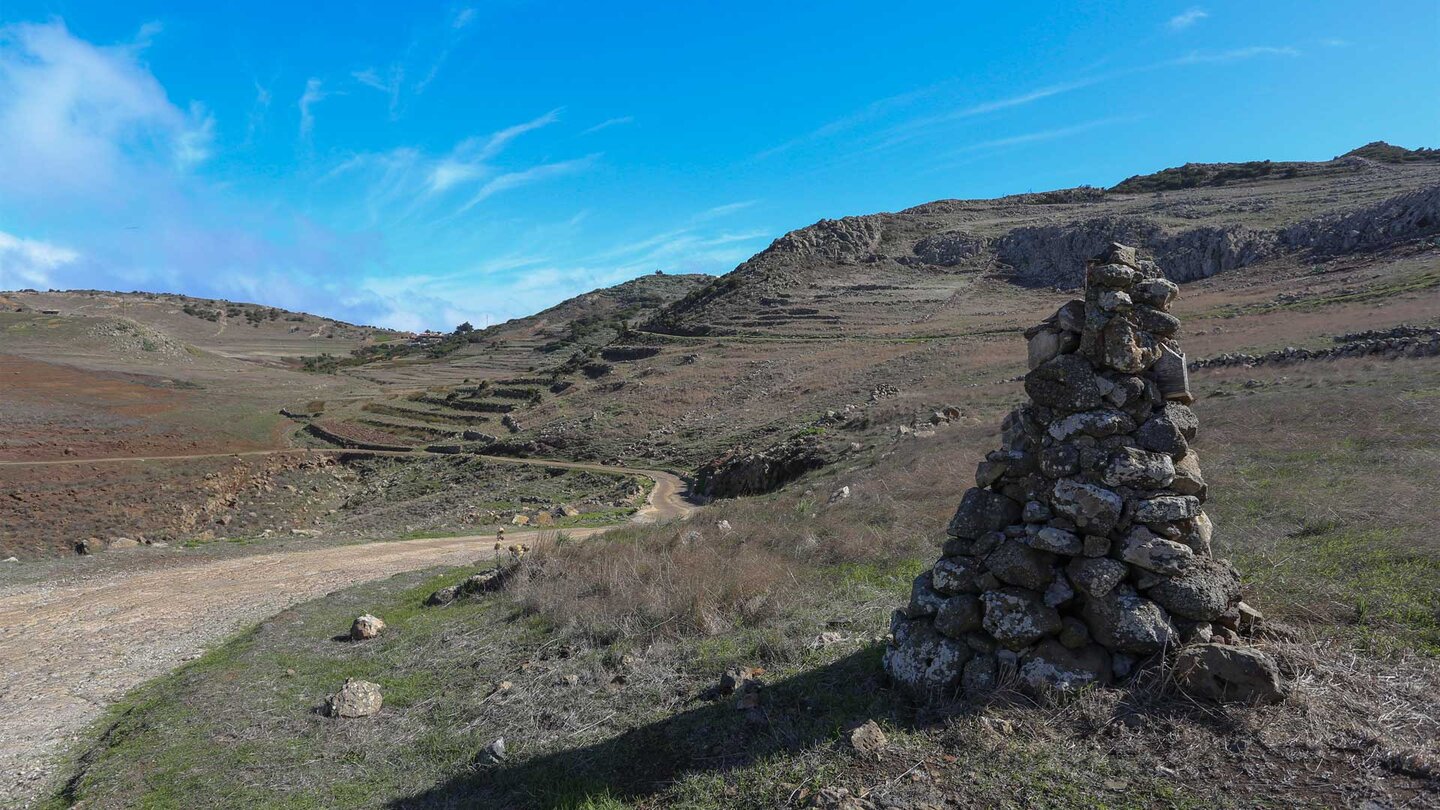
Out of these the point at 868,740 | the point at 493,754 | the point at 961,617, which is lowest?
the point at 493,754

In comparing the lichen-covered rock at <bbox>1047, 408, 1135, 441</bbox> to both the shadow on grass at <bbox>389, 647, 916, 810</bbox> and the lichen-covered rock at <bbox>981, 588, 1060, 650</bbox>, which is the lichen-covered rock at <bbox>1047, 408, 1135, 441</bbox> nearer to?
the lichen-covered rock at <bbox>981, 588, 1060, 650</bbox>

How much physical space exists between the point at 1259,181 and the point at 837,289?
6105 cm

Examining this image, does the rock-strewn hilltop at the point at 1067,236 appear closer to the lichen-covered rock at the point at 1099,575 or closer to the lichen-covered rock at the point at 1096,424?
the lichen-covered rock at the point at 1096,424

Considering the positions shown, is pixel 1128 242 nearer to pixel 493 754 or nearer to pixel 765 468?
pixel 765 468

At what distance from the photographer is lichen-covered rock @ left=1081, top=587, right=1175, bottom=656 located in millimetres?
4883

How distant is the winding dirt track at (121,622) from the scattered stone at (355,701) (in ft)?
8.18

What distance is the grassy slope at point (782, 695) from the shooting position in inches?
169

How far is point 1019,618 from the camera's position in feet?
17.0

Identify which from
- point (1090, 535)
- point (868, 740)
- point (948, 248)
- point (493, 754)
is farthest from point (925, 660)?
point (948, 248)

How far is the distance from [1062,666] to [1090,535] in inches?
39.4

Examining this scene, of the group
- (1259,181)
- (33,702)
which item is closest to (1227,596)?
(33,702)

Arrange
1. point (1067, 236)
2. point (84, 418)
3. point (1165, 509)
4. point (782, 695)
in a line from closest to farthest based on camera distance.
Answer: point (1165, 509)
point (782, 695)
point (84, 418)
point (1067, 236)

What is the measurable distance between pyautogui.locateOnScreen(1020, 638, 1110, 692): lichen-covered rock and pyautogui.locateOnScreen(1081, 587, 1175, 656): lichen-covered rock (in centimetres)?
15

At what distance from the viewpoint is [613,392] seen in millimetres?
56094
